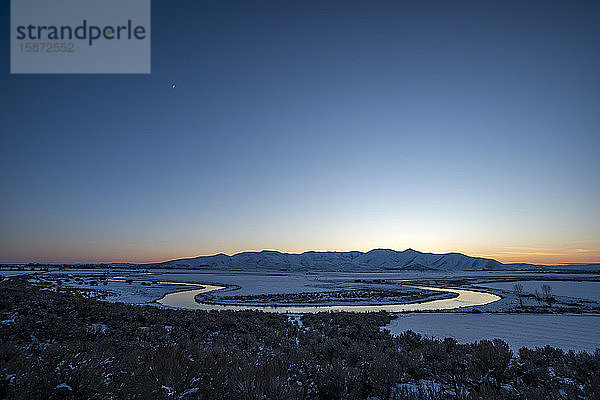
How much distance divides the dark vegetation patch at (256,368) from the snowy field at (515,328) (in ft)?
10.8

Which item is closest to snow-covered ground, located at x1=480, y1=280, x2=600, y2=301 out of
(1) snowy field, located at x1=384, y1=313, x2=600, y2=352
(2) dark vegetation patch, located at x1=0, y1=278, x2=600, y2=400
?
(1) snowy field, located at x1=384, y1=313, x2=600, y2=352

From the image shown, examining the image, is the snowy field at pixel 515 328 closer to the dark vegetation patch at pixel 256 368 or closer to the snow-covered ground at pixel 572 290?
the dark vegetation patch at pixel 256 368

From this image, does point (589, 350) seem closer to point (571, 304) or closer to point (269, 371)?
point (269, 371)

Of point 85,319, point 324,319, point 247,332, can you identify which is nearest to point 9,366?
point 247,332

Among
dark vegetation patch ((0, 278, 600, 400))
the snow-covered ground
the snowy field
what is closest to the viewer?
dark vegetation patch ((0, 278, 600, 400))

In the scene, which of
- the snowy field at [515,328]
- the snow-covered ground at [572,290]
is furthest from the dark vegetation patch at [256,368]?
the snow-covered ground at [572,290]

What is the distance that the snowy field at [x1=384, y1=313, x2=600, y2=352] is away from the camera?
11926 mm

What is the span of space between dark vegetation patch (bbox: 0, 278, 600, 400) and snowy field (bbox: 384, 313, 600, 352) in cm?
331

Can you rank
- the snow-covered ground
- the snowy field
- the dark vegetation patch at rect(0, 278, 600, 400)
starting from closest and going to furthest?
1. the dark vegetation patch at rect(0, 278, 600, 400)
2. the snowy field
3. the snow-covered ground

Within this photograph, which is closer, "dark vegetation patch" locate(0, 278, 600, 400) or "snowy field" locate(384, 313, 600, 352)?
"dark vegetation patch" locate(0, 278, 600, 400)

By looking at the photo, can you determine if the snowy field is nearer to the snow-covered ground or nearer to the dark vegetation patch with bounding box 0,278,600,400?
the dark vegetation patch with bounding box 0,278,600,400

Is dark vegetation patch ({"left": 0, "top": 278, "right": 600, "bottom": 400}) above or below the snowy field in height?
above

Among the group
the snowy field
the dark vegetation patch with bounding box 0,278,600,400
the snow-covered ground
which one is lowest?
the snow-covered ground

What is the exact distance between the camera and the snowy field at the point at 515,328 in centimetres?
1193
